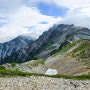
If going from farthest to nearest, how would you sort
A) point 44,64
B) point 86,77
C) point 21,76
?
1. point 44,64
2. point 86,77
3. point 21,76

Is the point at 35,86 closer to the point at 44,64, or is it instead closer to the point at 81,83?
the point at 81,83

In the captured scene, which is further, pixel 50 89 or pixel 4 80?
pixel 4 80

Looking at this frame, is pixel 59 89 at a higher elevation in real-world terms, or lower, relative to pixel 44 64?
higher

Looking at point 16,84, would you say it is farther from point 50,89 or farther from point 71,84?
point 71,84

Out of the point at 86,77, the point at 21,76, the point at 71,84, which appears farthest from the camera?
the point at 86,77

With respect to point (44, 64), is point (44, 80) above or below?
above

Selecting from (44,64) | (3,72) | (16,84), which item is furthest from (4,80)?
(44,64)

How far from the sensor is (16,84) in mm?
44062

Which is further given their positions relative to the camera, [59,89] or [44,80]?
[44,80]

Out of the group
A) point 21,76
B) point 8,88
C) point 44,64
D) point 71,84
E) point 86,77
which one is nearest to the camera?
point 8,88

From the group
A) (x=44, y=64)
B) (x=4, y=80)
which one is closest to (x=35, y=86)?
(x=4, y=80)

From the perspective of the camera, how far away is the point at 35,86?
43594 mm

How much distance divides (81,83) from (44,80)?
594cm

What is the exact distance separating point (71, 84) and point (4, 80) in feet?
34.9
